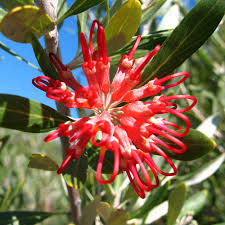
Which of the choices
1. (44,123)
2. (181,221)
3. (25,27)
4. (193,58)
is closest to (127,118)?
(44,123)

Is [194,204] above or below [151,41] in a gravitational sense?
below

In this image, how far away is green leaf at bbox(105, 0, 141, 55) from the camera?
81 centimetres

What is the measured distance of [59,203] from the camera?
269 centimetres

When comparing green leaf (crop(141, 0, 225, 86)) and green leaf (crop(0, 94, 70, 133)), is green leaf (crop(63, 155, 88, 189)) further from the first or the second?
green leaf (crop(141, 0, 225, 86))

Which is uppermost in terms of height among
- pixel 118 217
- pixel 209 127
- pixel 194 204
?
pixel 209 127

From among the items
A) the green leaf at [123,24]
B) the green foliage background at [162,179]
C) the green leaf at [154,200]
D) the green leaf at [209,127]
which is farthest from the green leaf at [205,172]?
the green leaf at [123,24]

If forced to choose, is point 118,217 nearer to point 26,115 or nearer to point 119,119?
point 119,119

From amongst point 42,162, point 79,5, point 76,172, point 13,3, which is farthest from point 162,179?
point 13,3

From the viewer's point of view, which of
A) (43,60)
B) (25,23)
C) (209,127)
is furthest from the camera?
(209,127)

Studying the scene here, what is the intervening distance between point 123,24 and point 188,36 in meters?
0.21

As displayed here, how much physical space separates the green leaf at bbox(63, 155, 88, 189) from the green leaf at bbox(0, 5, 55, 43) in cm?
45

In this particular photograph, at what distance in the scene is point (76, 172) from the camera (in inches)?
36.7

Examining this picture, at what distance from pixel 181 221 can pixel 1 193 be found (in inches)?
47.4

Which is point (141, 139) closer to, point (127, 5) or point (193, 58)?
point (127, 5)
